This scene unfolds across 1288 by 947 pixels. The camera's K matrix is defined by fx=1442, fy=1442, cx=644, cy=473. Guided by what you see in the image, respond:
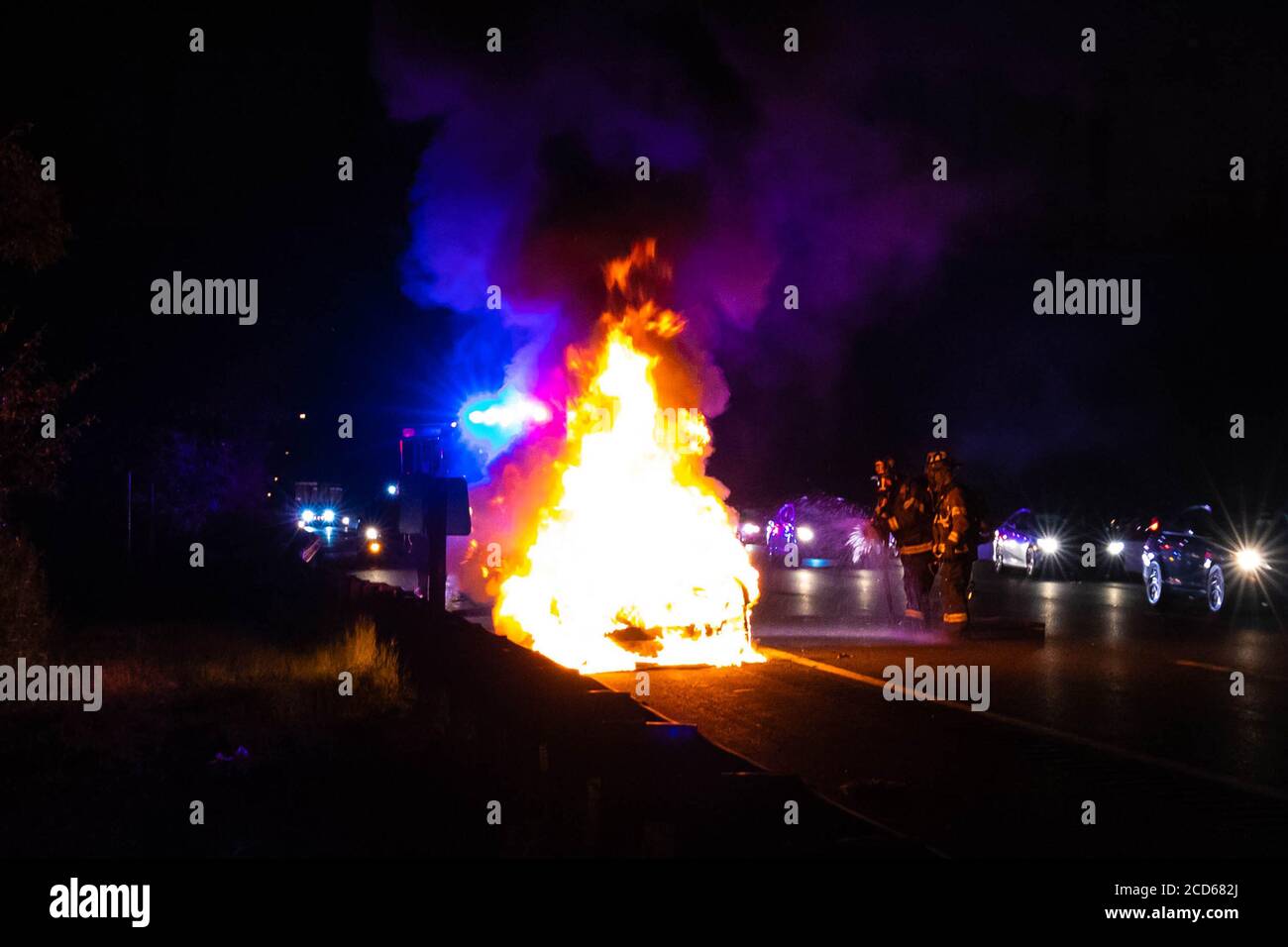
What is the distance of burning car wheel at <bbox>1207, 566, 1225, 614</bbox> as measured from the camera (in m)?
18.6

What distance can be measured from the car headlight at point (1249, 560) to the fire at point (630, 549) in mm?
7335

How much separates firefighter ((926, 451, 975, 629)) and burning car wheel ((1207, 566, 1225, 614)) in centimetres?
516

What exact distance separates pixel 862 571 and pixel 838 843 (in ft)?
87.8

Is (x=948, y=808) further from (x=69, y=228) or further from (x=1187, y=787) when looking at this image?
(x=69, y=228)

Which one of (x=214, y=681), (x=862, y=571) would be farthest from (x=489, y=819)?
(x=862, y=571)

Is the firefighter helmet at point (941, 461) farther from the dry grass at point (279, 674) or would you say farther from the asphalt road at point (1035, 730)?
the dry grass at point (279, 674)

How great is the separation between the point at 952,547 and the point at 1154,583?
6651 mm
